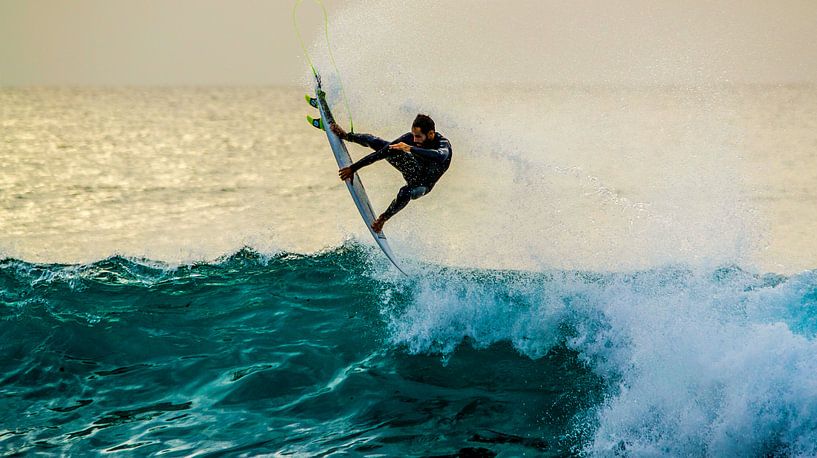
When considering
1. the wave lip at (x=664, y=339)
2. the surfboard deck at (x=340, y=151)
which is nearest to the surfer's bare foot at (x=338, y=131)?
the surfboard deck at (x=340, y=151)

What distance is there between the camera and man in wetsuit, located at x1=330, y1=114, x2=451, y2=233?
917cm

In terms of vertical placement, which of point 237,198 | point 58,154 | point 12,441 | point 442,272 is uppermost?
point 58,154

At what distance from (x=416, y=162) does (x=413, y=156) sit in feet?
0.97

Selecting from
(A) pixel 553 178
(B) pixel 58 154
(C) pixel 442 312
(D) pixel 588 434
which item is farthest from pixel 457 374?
(B) pixel 58 154

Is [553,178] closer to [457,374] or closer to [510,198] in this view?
[510,198]

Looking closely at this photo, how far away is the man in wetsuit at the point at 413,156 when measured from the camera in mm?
9172

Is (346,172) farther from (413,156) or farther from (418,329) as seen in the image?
(418,329)

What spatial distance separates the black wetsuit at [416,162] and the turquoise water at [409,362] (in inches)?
59.7

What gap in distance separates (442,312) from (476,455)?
3.18m

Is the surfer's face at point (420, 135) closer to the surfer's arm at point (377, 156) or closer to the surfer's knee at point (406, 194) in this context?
the surfer's arm at point (377, 156)

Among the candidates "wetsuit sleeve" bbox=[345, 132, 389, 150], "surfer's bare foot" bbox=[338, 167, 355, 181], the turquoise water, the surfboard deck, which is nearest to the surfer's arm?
"surfer's bare foot" bbox=[338, 167, 355, 181]

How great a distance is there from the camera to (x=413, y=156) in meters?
9.55

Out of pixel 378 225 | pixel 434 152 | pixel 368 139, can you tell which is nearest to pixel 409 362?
pixel 378 225

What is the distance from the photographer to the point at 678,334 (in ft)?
27.7
